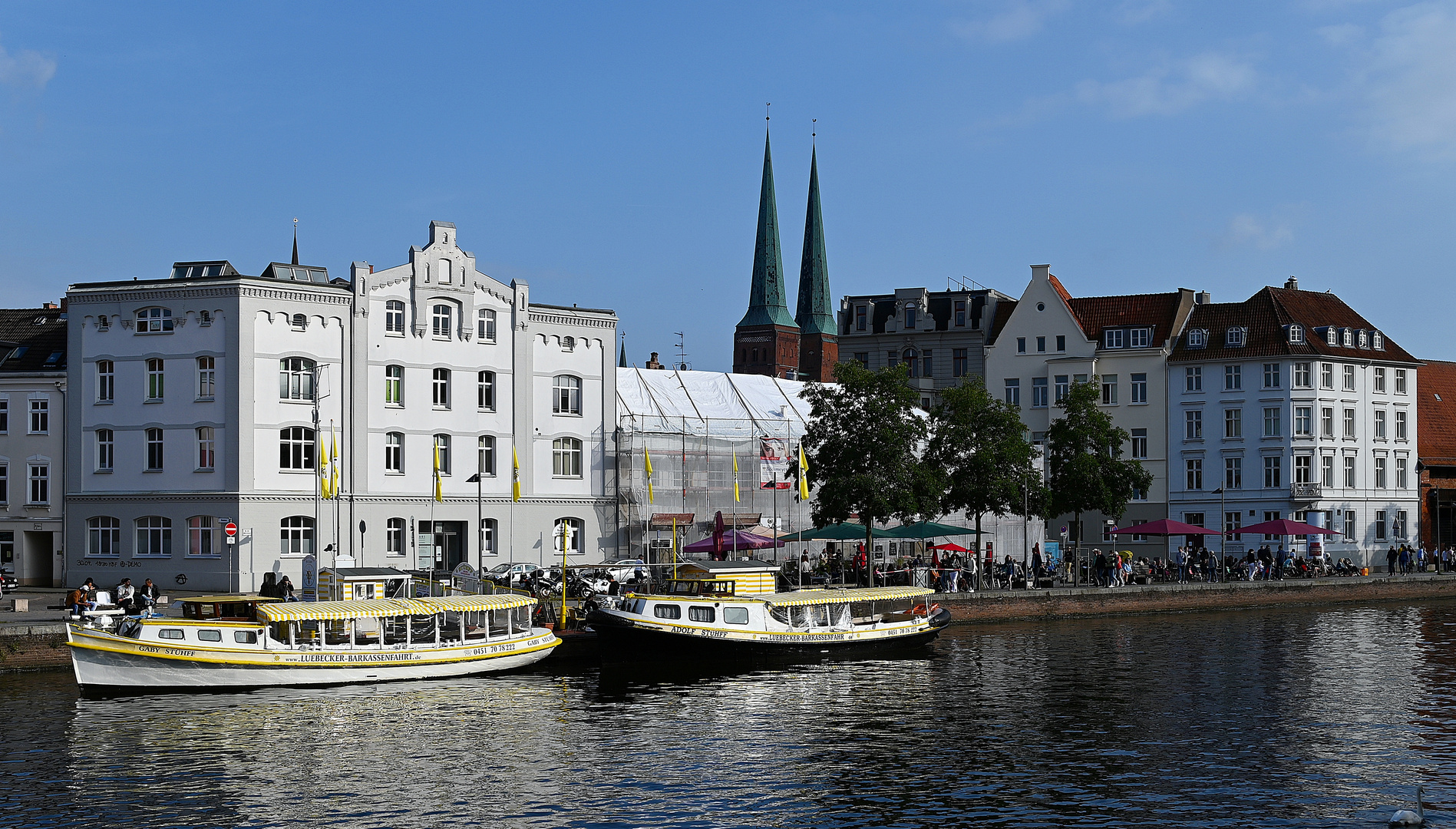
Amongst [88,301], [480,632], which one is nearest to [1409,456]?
[480,632]

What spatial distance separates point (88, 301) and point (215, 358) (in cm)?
673

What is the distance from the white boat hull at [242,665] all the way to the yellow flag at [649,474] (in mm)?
27952

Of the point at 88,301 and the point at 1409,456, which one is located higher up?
the point at 88,301

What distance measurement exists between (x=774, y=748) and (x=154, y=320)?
144ft

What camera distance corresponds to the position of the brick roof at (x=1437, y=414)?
100438mm

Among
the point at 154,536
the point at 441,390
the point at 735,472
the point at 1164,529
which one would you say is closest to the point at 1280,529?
the point at 1164,529

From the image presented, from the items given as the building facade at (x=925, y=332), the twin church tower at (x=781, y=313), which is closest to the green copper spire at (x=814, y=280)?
the twin church tower at (x=781, y=313)

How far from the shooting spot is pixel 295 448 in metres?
67.2

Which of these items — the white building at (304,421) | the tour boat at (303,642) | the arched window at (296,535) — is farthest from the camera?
the arched window at (296,535)

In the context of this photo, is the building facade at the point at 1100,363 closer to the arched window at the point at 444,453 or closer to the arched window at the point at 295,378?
the arched window at the point at 444,453

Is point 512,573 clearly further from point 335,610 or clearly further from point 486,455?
point 335,610

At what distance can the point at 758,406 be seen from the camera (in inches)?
3327

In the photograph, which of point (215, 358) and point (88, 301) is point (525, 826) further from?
point (88, 301)

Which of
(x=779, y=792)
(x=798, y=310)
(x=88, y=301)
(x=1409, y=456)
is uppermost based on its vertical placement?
(x=798, y=310)
